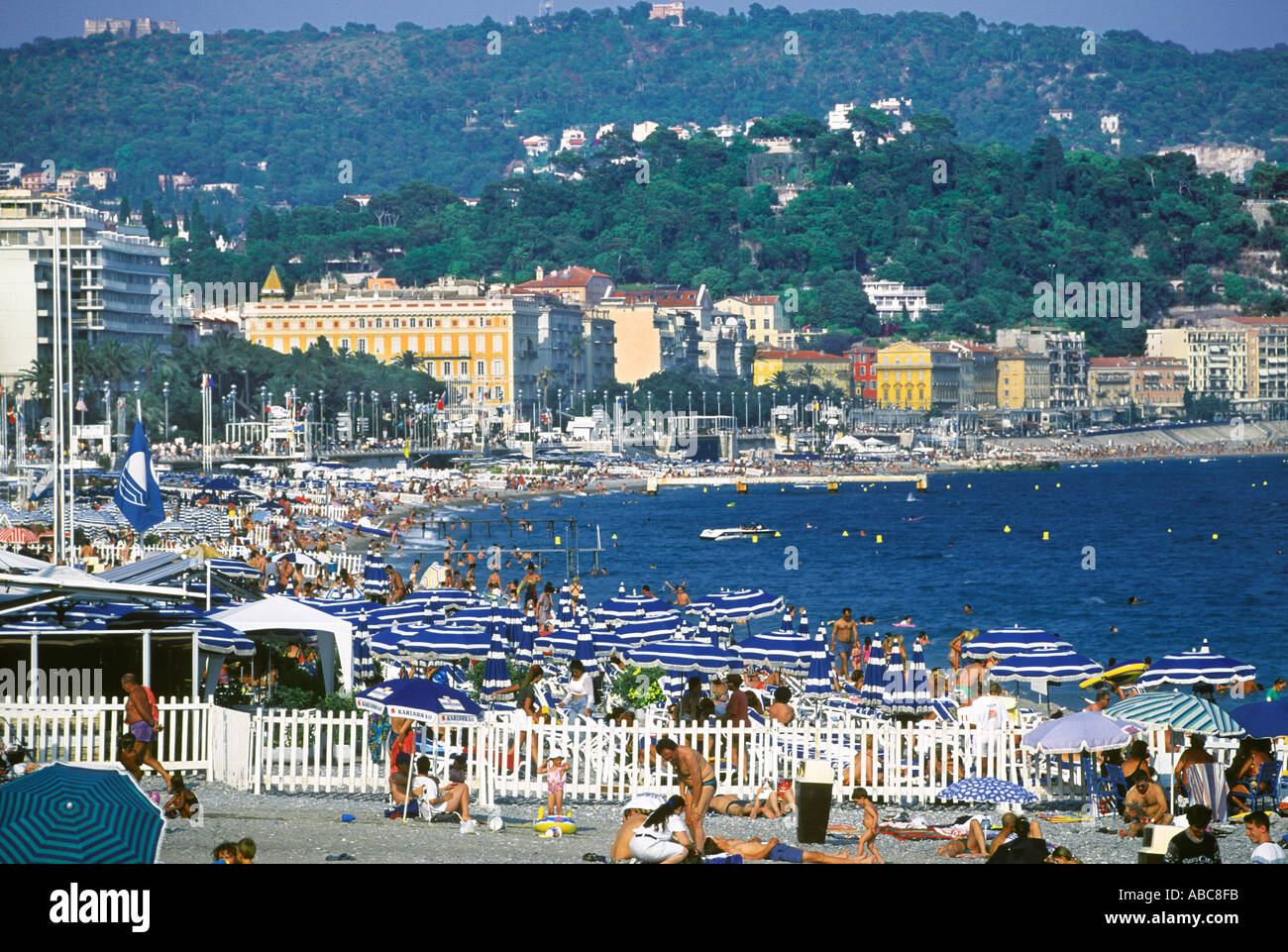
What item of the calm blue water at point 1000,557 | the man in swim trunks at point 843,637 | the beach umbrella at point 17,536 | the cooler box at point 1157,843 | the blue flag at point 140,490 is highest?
the blue flag at point 140,490

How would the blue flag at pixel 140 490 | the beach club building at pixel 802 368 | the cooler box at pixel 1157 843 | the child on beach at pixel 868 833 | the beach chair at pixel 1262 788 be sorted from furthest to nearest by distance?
the beach club building at pixel 802 368 → the blue flag at pixel 140 490 → the beach chair at pixel 1262 788 → the child on beach at pixel 868 833 → the cooler box at pixel 1157 843

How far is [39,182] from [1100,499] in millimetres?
107827

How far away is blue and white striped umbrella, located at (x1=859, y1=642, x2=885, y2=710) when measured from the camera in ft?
66.5

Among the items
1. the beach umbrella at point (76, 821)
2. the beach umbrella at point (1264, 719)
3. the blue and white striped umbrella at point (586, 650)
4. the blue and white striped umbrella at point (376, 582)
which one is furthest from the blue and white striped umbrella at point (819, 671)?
the beach umbrella at point (76, 821)

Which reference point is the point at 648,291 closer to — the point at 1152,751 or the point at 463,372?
the point at 463,372

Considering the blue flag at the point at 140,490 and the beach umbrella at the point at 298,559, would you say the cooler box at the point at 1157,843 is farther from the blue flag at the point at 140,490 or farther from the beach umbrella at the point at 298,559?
the beach umbrella at the point at 298,559

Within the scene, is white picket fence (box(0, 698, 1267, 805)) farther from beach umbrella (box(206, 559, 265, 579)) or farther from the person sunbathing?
Result: beach umbrella (box(206, 559, 265, 579))

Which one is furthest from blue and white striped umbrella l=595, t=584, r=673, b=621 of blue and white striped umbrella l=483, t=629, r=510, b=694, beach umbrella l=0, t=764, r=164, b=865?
beach umbrella l=0, t=764, r=164, b=865

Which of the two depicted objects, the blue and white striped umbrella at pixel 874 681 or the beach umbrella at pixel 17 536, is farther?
the beach umbrella at pixel 17 536

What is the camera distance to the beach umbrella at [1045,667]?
70.9ft

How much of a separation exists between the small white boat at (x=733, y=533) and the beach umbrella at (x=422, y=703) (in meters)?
49.2
